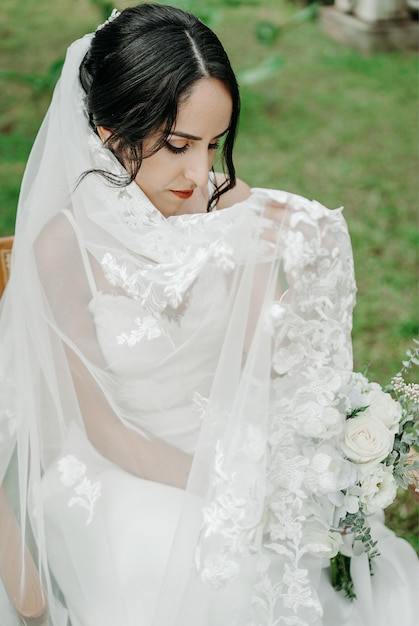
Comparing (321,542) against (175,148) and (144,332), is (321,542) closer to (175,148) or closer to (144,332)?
(144,332)

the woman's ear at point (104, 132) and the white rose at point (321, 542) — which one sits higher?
the woman's ear at point (104, 132)

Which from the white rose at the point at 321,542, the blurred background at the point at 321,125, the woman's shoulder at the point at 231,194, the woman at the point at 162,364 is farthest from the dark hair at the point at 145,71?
the blurred background at the point at 321,125

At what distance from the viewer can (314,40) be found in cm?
775

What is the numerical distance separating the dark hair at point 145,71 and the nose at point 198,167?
0.30ft

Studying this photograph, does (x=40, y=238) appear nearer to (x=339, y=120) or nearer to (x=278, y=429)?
(x=278, y=429)

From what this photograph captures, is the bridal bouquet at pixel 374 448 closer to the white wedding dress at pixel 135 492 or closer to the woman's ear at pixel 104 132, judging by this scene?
the white wedding dress at pixel 135 492

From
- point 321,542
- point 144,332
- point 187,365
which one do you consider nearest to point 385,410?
point 321,542

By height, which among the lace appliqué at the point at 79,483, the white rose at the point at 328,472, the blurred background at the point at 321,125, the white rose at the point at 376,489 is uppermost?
the white rose at the point at 328,472

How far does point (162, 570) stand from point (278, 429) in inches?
19.2

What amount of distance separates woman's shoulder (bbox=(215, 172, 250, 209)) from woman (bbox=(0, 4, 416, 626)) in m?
0.26

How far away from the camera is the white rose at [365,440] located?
1772mm

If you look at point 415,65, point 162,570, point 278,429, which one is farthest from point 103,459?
point 415,65

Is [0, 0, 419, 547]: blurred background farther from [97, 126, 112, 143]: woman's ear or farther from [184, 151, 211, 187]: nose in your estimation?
[97, 126, 112, 143]: woman's ear

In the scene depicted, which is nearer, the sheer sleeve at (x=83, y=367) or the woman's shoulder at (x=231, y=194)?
the sheer sleeve at (x=83, y=367)
